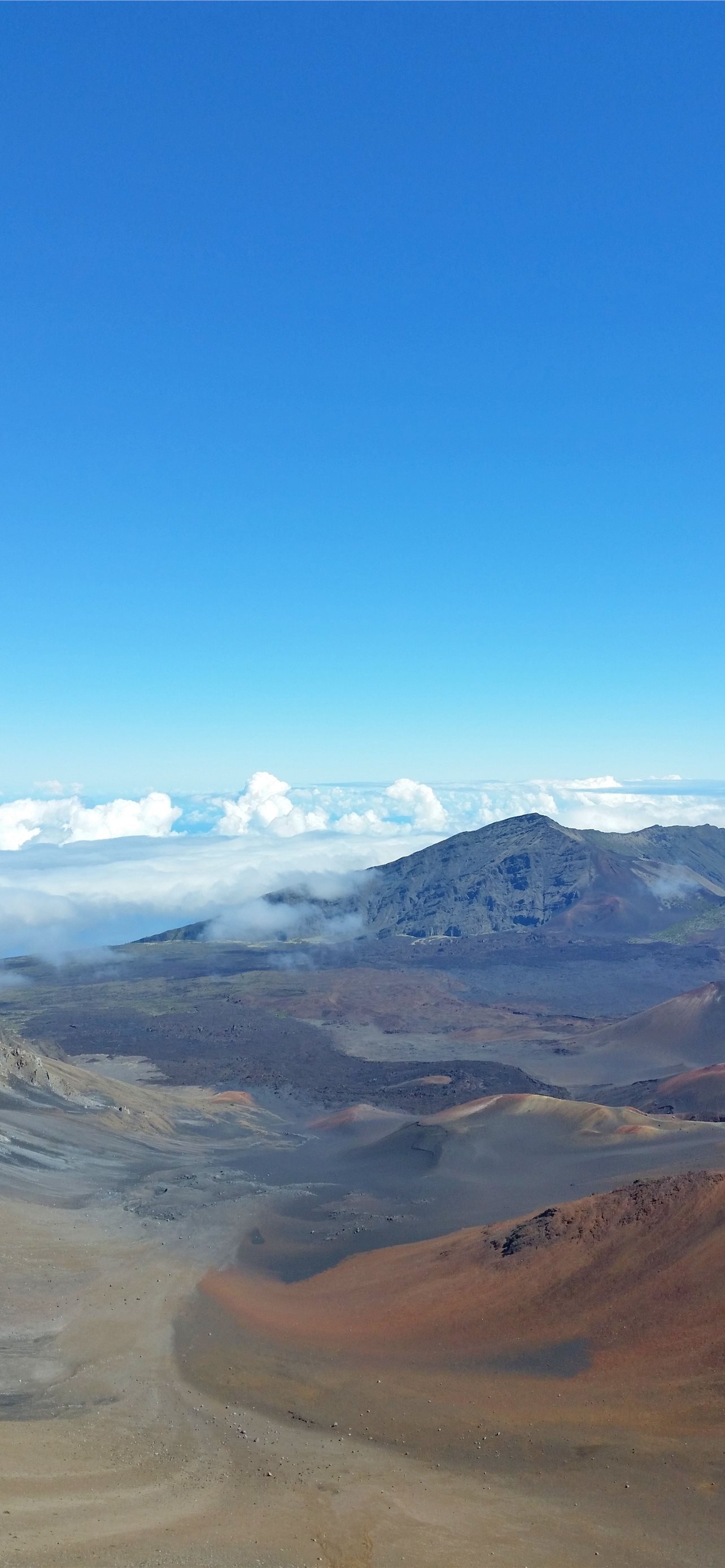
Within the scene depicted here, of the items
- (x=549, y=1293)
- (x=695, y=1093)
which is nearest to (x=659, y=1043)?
(x=695, y=1093)

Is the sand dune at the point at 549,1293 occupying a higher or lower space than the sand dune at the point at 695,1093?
higher

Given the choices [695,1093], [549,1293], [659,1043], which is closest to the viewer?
[549,1293]

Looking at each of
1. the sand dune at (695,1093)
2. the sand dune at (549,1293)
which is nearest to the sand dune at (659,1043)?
the sand dune at (695,1093)

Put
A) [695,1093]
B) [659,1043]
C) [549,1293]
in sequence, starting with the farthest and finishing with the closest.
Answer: [659,1043], [695,1093], [549,1293]

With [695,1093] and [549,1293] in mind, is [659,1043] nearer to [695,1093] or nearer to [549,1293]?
[695,1093]

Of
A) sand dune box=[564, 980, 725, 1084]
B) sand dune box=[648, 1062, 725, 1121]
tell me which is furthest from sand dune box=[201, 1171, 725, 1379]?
sand dune box=[564, 980, 725, 1084]

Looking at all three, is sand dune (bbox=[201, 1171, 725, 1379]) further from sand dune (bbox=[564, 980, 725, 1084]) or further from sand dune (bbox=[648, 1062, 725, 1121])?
sand dune (bbox=[564, 980, 725, 1084])

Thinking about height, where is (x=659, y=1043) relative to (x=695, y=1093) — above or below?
below

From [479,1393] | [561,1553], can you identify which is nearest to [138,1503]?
[561,1553]

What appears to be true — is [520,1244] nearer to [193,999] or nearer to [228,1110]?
[228,1110]

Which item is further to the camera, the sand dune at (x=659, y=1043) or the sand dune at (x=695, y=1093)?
the sand dune at (x=659, y=1043)

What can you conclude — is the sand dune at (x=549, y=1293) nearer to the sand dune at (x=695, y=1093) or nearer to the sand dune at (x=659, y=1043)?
the sand dune at (x=695, y=1093)
